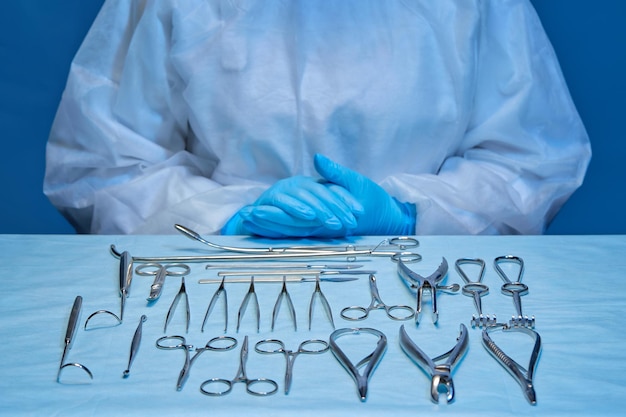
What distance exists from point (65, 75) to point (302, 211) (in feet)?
3.72

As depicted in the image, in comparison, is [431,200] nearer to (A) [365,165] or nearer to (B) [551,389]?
(A) [365,165]

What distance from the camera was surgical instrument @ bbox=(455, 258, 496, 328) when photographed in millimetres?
764

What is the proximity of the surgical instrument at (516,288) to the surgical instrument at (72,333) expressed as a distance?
421mm

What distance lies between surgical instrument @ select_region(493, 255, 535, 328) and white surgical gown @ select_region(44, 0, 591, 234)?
0.74 ft

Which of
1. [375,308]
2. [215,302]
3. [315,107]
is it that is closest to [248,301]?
[215,302]

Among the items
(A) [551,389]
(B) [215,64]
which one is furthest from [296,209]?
(A) [551,389]

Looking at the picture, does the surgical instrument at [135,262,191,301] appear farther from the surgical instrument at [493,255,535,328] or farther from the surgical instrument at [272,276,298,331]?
the surgical instrument at [493,255,535,328]

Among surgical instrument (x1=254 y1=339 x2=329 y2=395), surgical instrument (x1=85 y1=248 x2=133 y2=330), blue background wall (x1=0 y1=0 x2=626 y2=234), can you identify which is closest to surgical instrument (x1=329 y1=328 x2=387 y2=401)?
surgical instrument (x1=254 y1=339 x2=329 y2=395)

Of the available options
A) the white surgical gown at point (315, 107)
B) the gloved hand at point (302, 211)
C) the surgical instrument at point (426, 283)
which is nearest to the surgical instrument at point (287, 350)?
the surgical instrument at point (426, 283)

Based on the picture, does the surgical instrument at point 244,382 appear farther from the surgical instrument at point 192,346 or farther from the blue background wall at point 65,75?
the blue background wall at point 65,75

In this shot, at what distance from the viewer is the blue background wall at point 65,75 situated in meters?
1.87

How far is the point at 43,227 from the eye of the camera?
2002mm

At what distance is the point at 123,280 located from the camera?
87 cm

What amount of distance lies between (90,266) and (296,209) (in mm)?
279
